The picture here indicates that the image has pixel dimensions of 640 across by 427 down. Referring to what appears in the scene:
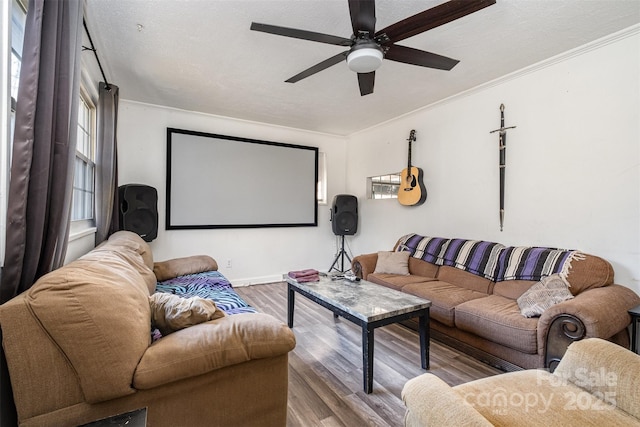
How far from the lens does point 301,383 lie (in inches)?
76.8

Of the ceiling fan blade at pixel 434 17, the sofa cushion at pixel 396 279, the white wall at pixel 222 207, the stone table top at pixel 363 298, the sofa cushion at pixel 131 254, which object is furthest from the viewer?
the white wall at pixel 222 207

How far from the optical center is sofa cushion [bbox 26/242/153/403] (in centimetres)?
95

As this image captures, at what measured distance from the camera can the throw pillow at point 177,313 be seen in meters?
1.33

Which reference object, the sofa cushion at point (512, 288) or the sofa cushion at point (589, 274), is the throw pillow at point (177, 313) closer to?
the sofa cushion at point (512, 288)

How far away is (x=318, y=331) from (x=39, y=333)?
2.16 meters

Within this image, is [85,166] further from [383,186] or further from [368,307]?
[383,186]

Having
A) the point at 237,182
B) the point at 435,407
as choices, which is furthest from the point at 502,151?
the point at 237,182

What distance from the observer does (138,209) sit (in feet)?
11.0

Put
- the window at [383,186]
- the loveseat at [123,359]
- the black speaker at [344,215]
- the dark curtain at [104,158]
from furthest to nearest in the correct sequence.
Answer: the black speaker at [344,215] → the window at [383,186] → the dark curtain at [104,158] → the loveseat at [123,359]

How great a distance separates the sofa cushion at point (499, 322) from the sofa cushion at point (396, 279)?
0.66 meters

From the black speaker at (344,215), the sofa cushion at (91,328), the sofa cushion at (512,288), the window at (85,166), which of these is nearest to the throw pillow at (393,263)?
the sofa cushion at (512,288)

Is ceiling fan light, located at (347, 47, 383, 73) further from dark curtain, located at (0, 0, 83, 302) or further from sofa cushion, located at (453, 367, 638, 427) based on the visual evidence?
sofa cushion, located at (453, 367, 638, 427)

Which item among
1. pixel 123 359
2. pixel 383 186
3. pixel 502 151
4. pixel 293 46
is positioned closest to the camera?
pixel 123 359

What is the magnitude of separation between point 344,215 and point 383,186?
79cm
